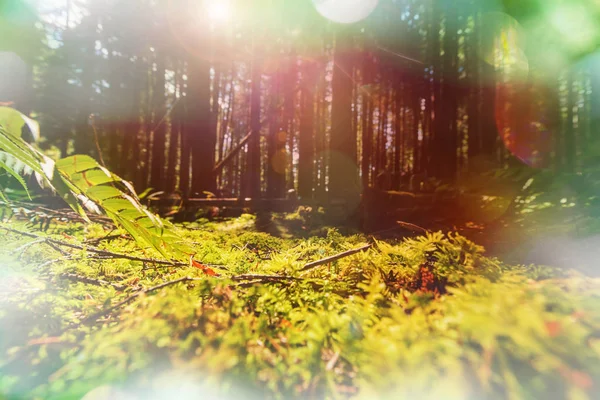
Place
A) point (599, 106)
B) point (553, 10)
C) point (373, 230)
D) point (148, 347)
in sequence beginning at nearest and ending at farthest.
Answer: point (148, 347) → point (553, 10) → point (373, 230) → point (599, 106)

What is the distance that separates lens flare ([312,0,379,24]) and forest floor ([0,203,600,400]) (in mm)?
5835

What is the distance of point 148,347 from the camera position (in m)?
0.63

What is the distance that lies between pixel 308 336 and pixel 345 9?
6.42 metres

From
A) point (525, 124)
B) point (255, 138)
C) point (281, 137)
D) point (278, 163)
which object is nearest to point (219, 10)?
point (255, 138)

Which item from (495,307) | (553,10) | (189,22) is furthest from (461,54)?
(495,307)

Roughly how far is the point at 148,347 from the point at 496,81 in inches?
385

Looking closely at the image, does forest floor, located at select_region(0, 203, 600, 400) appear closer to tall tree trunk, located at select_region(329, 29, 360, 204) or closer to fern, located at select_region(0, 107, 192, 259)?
fern, located at select_region(0, 107, 192, 259)

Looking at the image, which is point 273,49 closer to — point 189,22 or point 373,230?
point 189,22

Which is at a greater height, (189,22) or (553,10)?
(189,22)

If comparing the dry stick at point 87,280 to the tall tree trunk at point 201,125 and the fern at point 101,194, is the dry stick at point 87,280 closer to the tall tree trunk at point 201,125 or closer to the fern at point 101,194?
the fern at point 101,194

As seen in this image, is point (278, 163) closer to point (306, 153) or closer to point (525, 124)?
point (306, 153)

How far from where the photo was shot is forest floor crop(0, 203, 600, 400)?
0.46m

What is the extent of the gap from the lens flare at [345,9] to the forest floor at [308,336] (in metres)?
5.84

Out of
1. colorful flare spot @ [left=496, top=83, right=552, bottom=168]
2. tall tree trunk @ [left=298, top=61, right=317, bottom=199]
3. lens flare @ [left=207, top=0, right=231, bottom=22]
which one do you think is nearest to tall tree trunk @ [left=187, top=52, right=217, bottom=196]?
lens flare @ [left=207, top=0, right=231, bottom=22]
